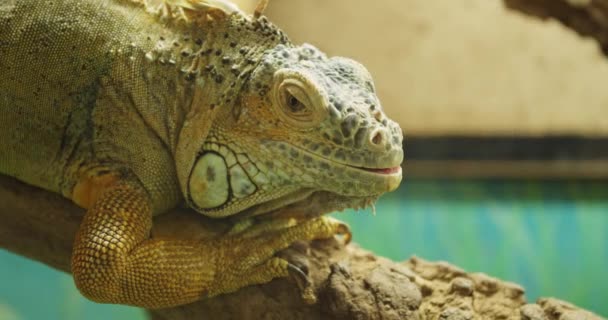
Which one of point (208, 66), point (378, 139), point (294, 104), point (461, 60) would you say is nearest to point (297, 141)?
point (294, 104)

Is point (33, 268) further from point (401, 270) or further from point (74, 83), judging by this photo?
point (401, 270)

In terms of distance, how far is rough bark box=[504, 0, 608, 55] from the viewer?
450 centimetres

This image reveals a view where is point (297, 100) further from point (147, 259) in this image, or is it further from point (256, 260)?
point (147, 259)

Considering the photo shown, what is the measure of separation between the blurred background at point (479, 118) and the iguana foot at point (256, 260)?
3.21 m

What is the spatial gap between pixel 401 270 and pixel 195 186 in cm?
102

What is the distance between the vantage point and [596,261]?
233 inches

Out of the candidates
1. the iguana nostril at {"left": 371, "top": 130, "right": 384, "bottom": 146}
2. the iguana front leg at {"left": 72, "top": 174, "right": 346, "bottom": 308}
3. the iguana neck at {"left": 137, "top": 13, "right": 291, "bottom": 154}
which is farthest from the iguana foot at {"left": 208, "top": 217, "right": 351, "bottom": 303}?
the iguana nostril at {"left": 371, "top": 130, "right": 384, "bottom": 146}

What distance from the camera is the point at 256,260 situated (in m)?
2.78

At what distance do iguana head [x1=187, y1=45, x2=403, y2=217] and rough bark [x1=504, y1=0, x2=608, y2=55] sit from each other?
2564 mm

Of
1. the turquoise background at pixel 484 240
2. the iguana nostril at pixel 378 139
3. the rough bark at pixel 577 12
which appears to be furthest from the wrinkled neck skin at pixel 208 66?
the turquoise background at pixel 484 240

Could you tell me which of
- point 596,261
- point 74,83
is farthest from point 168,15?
point 596,261

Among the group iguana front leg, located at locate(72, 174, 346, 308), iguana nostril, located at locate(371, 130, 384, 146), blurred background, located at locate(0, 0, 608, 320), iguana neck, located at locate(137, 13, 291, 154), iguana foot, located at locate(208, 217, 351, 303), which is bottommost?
iguana front leg, located at locate(72, 174, 346, 308)

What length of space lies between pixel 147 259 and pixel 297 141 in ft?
2.59

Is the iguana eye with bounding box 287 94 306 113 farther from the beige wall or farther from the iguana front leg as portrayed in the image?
the beige wall
